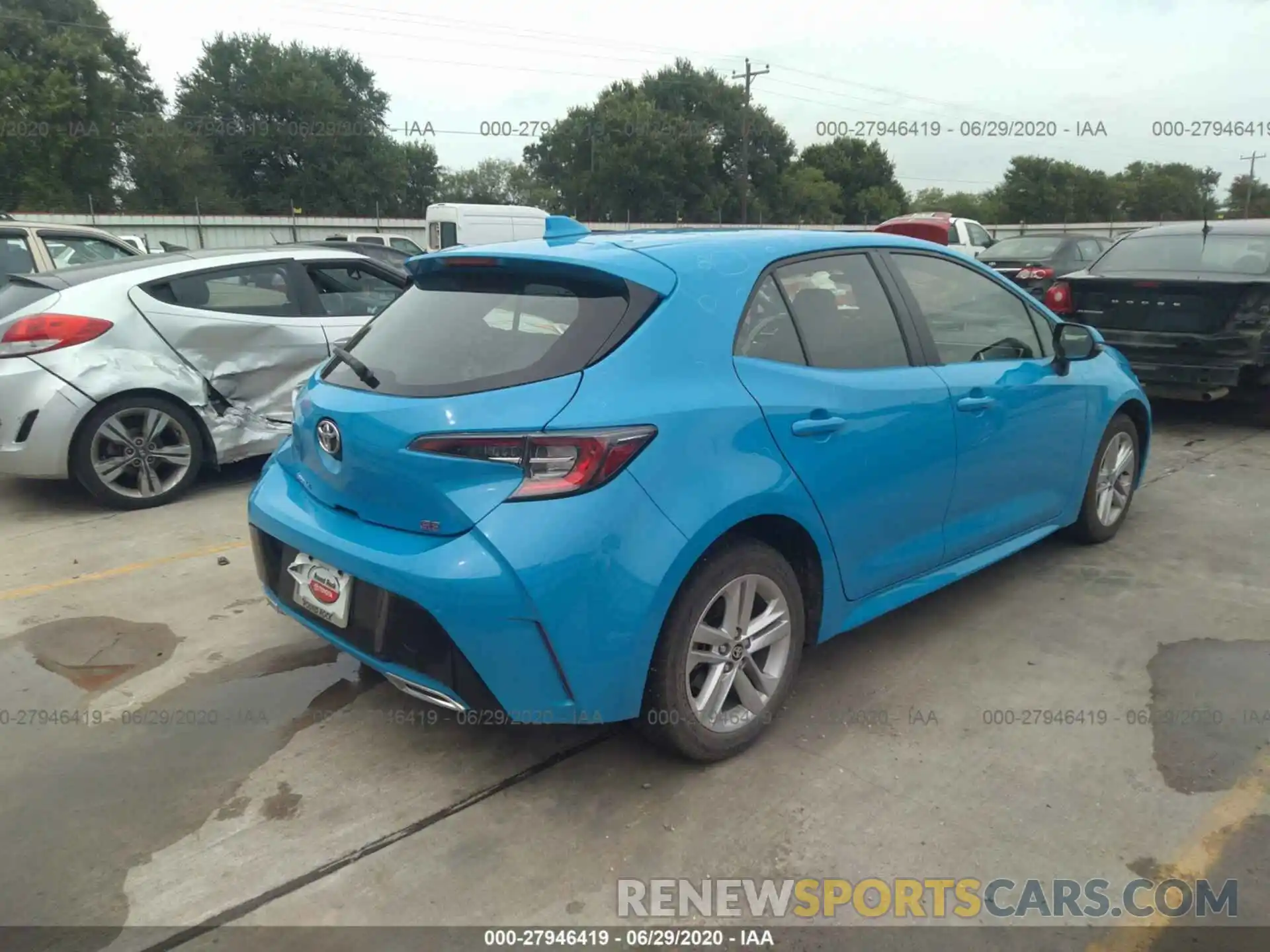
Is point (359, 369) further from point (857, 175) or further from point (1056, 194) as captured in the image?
point (857, 175)

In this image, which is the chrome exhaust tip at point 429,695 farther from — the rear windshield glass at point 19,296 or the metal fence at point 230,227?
the metal fence at point 230,227

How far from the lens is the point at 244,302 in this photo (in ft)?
19.9

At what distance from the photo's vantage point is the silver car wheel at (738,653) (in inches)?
111

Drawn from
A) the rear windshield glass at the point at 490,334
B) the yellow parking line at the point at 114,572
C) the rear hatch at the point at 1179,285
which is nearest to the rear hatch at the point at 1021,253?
the rear hatch at the point at 1179,285

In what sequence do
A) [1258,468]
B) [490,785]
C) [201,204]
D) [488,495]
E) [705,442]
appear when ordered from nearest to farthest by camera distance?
→ [488,495], [705,442], [490,785], [1258,468], [201,204]

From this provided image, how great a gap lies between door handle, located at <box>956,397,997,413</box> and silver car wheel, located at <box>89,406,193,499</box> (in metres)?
4.46

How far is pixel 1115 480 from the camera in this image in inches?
191

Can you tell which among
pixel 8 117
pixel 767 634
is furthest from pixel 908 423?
pixel 8 117

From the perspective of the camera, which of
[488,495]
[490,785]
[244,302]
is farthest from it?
[244,302]

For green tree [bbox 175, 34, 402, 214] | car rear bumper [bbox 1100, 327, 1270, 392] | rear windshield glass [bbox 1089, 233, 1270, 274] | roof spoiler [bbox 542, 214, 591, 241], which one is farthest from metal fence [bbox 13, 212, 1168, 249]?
roof spoiler [bbox 542, 214, 591, 241]

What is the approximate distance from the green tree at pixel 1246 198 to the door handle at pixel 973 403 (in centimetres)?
6329

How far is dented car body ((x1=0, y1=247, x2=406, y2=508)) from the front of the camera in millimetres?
5301

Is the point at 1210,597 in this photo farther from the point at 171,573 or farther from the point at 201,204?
the point at 201,204

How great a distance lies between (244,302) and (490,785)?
14.1 ft
